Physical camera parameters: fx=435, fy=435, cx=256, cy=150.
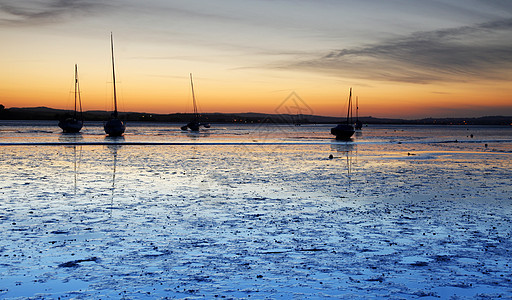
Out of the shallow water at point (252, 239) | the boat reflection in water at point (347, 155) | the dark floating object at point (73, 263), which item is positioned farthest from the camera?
the boat reflection in water at point (347, 155)

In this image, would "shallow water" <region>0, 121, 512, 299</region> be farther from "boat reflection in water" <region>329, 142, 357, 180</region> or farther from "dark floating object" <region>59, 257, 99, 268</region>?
"boat reflection in water" <region>329, 142, 357, 180</region>

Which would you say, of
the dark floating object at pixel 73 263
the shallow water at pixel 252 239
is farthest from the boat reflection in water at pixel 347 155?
the dark floating object at pixel 73 263

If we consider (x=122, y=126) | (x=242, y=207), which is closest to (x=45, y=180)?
(x=242, y=207)

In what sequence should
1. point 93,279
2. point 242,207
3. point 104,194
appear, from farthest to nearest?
point 104,194, point 242,207, point 93,279

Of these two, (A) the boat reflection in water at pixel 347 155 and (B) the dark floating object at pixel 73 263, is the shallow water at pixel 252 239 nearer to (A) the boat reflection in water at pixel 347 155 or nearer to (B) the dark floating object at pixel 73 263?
(B) the dark floating object at pixel 73 263

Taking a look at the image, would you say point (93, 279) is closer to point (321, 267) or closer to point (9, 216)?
point (321, 267)

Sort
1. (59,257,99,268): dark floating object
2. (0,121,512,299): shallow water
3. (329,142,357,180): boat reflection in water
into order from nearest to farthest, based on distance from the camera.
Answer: (0,121,512,299): shallow water → (59,257,99,268): dark floating object → (329,142,357,180): boat reflection in water

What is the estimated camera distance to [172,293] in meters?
5.99

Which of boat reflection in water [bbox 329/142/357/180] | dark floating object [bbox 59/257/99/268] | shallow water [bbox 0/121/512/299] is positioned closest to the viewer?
shallow water [bbox 0/121/512/299]

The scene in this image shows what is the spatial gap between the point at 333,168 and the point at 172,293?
18.5m

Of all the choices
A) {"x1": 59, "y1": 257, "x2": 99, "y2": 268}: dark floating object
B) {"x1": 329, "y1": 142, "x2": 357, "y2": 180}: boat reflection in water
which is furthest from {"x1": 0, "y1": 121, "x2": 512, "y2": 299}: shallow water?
{"x1": 329, "y1": 142, "x2": 357, "y2": 180}: boat reflection in water

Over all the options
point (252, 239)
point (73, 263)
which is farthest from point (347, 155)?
point (73, 263)

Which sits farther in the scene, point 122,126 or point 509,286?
point 122,126

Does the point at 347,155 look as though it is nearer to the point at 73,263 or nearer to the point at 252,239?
the point at 252,239
